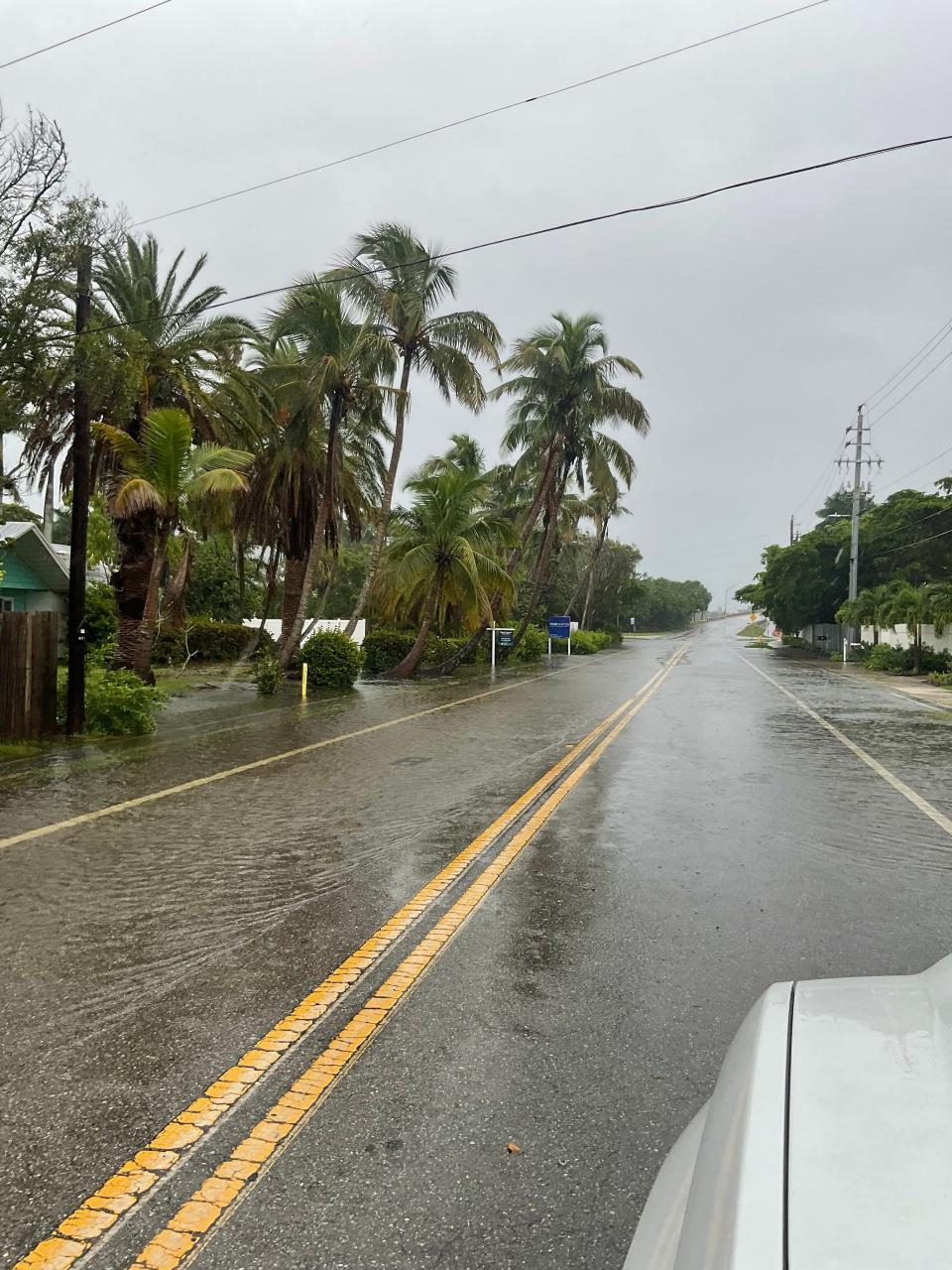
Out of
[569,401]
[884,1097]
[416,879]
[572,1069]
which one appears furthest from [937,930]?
[569,401]

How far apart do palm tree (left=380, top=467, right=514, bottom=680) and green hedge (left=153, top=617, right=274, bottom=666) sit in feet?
26.0

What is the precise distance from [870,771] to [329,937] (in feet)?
25.8

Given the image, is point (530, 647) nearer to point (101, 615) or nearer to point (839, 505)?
point (101, 615)

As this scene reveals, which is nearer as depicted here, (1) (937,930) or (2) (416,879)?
(1) (937,930)

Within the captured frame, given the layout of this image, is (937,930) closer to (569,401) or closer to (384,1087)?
(384,1087)

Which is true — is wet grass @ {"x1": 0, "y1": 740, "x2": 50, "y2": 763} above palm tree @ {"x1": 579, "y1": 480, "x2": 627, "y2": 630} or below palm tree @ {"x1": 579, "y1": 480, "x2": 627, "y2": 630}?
below

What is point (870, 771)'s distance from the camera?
1066 cm

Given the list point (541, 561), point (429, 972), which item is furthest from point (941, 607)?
point (429, 972)

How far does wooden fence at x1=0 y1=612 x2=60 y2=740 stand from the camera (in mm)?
12062

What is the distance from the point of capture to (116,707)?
13398 mm

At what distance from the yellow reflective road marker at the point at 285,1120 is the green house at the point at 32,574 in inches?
882

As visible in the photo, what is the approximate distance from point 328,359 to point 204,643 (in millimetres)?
14628

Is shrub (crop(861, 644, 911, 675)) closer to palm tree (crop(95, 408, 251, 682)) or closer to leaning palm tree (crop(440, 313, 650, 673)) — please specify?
leaning palm tree (crop(440, 313, 650, 673))

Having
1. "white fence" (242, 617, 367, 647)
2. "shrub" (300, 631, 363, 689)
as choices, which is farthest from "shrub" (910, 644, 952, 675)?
"white fence" (242, 617, 367, 647)
